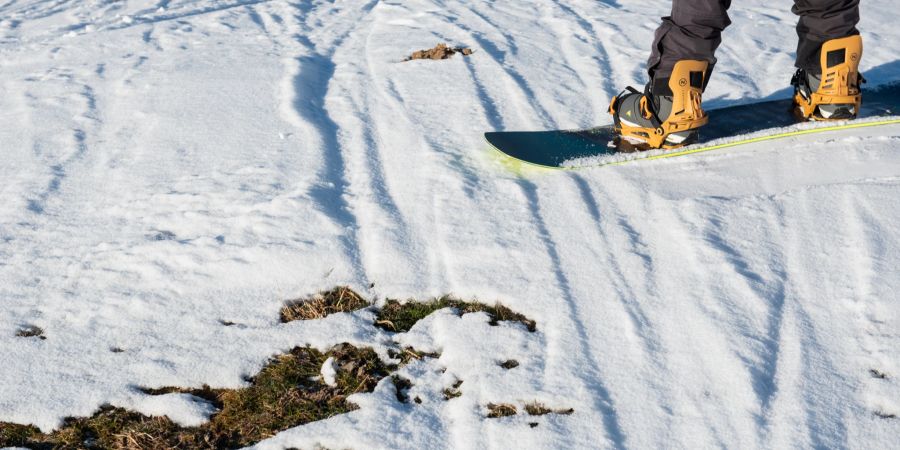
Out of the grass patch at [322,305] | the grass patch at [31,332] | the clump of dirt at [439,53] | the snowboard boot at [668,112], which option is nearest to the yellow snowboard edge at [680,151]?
the snowboard boot at [668,112]

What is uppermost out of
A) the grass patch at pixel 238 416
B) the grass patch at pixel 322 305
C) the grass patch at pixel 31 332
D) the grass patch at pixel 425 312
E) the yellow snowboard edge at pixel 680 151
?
the yellow snowboard edge at pixel 680 151

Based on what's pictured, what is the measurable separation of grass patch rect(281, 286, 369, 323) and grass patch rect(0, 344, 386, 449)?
0.74 feet

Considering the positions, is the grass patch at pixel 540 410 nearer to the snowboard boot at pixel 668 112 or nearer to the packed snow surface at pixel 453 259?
the packed snow surface at pixel 453 259

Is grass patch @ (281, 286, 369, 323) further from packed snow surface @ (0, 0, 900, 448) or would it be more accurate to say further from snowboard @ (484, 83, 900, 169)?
snowboard @ (484, 83, 900, 169)

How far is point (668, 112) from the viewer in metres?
3.32

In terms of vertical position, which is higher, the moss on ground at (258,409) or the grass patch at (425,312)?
the grass patch at (425,312)

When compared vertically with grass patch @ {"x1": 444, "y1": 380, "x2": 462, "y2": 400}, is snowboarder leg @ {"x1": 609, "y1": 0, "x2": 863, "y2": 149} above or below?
above

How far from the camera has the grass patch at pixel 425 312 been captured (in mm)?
2260

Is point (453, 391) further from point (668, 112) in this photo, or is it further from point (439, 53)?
point (439, 53)

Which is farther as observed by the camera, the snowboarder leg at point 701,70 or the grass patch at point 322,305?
the snowboarder leg at point 701,70

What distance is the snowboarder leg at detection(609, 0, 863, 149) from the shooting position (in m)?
3.19

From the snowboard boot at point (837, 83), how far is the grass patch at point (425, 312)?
225 centimetres

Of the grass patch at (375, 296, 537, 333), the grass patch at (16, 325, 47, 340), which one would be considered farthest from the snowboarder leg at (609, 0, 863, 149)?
the grass patch at (16, 325, 47, 340)

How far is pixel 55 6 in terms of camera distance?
24.3ft
